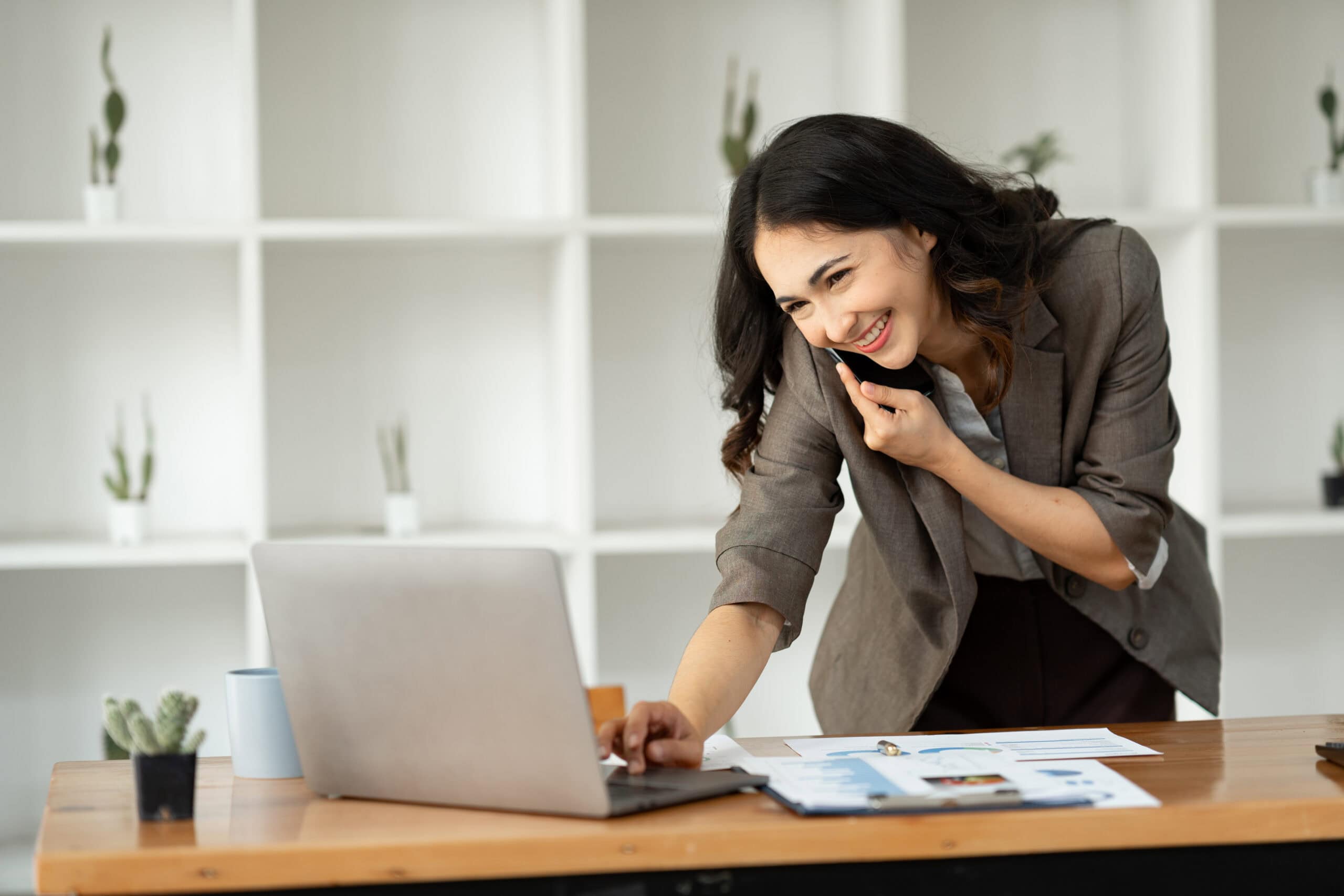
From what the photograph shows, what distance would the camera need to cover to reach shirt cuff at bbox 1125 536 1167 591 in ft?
5.14

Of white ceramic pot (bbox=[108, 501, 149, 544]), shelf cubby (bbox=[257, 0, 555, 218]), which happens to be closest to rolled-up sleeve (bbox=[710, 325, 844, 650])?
shelf cubby (bbox=[257, 0, 555, 218])

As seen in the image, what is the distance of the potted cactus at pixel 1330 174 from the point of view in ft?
9.93

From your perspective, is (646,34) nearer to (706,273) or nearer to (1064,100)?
(706,273)

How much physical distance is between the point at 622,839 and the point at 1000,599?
0.97m

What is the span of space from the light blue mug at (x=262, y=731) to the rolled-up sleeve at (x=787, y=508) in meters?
0.49

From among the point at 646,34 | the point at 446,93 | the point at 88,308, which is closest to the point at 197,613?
the point at 88,308

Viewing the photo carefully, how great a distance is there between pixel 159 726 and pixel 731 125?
232 centimetres

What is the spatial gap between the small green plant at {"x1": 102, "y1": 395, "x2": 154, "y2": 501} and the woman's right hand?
1.86 meters

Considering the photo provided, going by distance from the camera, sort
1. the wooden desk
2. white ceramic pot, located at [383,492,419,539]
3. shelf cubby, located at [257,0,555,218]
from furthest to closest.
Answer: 1. shelf cubby, located at [257,0,555,218]
2. white ceramic pot, located at [383,492,419,539]
3. the wooden desk

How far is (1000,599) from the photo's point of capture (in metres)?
1.79

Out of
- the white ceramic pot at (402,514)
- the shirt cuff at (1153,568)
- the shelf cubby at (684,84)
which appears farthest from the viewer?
the shelf cubby at (684,84)

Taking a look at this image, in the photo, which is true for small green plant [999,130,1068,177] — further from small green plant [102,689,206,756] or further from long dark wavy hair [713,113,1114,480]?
small green plant [102,689,206,756]

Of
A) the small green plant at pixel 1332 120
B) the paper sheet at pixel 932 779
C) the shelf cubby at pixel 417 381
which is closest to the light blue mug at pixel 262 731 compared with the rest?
the paper sheet at pixel 932 779

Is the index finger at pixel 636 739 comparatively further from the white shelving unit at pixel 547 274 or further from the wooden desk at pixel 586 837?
the white shelving unit at pixel 547 274
